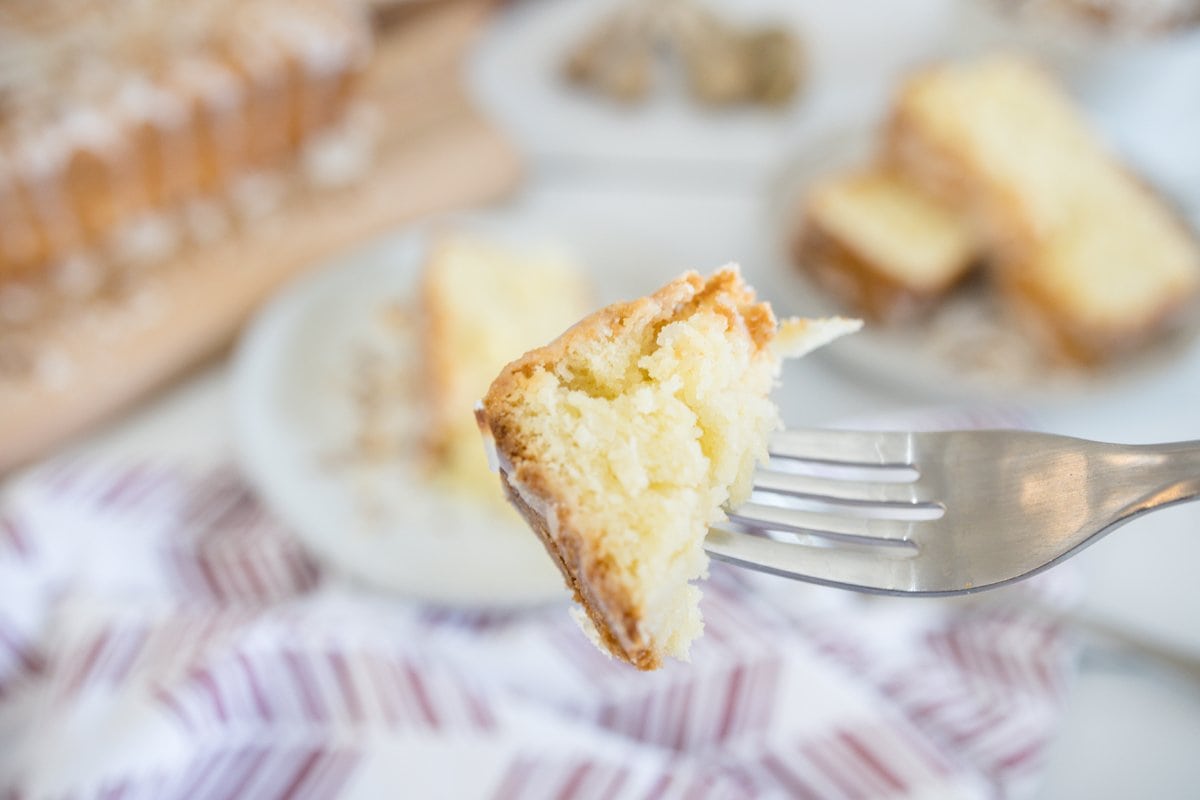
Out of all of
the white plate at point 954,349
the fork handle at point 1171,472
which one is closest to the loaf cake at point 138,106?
the white plate at point 954,349

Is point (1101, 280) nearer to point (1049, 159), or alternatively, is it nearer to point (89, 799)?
point (1049, 159)

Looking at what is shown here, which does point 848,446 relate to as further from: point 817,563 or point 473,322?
point 473,322

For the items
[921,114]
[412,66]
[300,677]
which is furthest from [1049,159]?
[300,677]

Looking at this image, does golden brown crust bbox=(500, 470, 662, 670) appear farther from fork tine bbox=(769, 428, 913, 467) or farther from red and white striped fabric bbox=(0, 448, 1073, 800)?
red and white striped fabric bbox=(0, 448, 1073, 800)

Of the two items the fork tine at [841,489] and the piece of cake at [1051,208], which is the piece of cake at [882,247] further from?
the fork tine at [841,489]

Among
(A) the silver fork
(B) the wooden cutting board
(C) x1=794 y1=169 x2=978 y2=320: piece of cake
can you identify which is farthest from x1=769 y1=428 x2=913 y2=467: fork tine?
(B) the wooden cutting board
